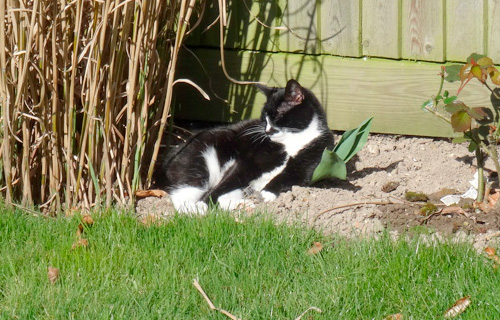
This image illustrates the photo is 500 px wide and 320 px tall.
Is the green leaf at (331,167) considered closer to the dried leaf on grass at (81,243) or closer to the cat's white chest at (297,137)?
the cat's white chest at (297,137)

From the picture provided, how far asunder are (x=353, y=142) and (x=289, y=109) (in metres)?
0.43

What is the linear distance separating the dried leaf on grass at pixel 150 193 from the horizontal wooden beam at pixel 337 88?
73 cm

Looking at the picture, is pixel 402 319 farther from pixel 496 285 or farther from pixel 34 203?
pixel 34 203

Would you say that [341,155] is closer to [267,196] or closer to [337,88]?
[267,196]

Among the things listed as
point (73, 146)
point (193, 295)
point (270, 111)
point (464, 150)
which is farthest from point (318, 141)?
point (193, 295)

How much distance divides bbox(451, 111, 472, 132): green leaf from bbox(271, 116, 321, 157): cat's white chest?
3.10 ft

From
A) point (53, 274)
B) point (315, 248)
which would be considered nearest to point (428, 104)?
point (315, 248)

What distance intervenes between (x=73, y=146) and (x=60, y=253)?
0.72 m

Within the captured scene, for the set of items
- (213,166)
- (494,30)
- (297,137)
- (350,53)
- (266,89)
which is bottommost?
(213,166)

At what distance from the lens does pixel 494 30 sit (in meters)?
4.13

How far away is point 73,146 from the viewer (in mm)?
3561

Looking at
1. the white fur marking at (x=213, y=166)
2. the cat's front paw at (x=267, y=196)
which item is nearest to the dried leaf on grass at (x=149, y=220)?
the cat's front paw at (x=267, y=196)

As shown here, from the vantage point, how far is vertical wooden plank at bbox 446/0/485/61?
414 cm

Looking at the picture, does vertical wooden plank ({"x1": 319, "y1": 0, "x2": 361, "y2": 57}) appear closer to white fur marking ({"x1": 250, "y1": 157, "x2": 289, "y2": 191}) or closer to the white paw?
white fur marking ({"x1": 250, "y1": 157, "x2": 289, "y2": 191})
